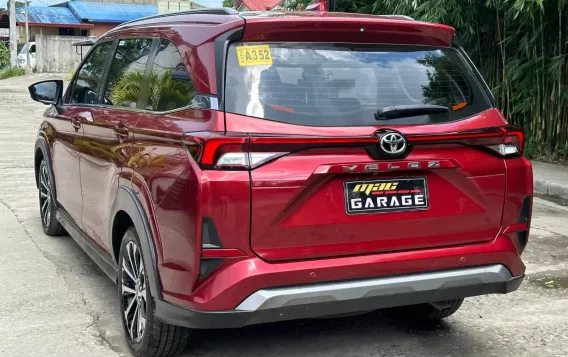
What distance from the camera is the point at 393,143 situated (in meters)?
3.26

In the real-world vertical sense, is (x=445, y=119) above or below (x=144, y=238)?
above

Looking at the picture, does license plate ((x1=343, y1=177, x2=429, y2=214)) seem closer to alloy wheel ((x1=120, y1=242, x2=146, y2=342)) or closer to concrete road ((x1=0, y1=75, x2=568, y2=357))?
concrete road ((x1=0, y1=75, x2=568, y2=357))

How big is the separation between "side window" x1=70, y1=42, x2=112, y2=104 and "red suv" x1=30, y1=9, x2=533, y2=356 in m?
1.16

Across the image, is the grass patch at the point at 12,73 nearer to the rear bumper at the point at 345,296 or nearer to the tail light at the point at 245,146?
the rear bumper at the point at 345,296

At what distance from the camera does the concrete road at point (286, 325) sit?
154 inches

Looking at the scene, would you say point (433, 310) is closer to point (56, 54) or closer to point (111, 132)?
point (111, 132)

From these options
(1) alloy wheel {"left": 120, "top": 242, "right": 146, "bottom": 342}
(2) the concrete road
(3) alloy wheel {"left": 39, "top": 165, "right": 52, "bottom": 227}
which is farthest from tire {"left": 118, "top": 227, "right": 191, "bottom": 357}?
(3) alloy wheel {"left": 39, "top": 165, "right": 52, "bottom": 227}

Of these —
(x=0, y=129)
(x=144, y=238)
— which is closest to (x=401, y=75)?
(x=144, y=238)

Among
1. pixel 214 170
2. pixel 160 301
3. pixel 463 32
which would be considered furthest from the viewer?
pixel 463 32

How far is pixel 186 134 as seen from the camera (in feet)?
10.5

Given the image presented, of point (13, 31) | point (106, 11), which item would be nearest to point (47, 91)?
point (13, 31)

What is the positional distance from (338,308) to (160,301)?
0.81 m

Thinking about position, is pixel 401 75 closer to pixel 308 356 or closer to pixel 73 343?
pixel 308 356

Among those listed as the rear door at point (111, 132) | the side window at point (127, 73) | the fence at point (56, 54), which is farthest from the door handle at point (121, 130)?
the fence at point (56, 54)
